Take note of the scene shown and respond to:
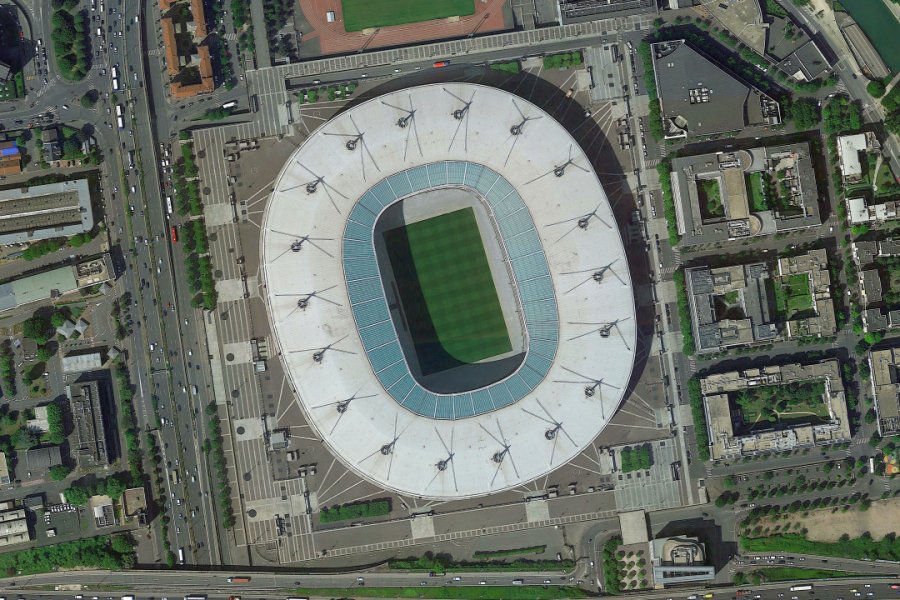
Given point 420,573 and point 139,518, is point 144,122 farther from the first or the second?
point 420,573

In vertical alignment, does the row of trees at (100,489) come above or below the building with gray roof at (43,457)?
below

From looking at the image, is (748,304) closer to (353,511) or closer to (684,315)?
(684,315)

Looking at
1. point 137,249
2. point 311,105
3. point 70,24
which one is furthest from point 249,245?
point 70,24

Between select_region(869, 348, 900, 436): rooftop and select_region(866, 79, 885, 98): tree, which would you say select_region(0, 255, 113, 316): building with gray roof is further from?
select_region(866, 79, 885, 98): tree

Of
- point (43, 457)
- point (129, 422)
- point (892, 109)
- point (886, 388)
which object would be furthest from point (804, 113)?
point (43, 457)

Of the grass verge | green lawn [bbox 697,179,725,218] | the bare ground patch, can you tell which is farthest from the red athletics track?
the grass verge

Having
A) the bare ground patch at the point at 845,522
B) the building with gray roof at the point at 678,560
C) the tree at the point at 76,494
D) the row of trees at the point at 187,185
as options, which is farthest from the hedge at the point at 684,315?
the tree at the point at 76,494

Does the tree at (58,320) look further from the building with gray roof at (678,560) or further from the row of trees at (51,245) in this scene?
the building with gray roof at (678,560)
